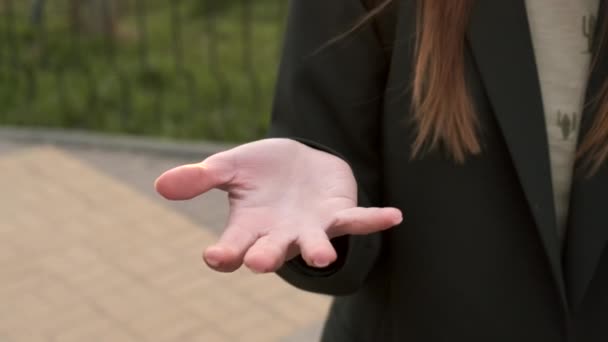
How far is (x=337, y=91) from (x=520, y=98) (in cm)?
25

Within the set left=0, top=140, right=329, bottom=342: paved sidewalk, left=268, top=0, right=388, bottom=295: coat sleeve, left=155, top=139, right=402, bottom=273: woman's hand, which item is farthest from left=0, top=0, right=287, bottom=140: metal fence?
left=155, top=139, right=402, bottom=273: woman's hand

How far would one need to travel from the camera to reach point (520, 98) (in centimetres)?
107

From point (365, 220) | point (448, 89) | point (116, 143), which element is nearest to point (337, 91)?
point (448, 89)

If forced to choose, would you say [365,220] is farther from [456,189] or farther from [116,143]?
[116,143]

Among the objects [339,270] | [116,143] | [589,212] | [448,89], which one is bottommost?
[116,143]

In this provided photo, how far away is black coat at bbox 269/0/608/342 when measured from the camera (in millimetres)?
1072

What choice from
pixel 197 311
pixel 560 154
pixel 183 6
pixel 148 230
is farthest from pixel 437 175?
pixel 183 6

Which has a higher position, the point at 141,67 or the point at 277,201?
the point at 277,201

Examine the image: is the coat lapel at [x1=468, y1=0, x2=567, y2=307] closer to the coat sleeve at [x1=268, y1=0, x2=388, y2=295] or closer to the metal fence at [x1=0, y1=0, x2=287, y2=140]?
the coat sleeve at [x1=268, y1=0, x2=388, y2=295]

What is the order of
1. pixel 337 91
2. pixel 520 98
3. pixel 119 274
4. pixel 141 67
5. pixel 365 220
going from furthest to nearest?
1. pixel 141 67
2. pixel 119 274
3. pixel 337 91
4. pixel 520 98
5. pixel 365 220

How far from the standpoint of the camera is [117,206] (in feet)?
12.2

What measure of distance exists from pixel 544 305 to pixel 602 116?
0.26 m

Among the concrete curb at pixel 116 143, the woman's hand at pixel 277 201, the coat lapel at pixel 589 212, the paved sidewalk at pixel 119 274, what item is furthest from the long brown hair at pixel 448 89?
the concrete curb at pixel 116 143

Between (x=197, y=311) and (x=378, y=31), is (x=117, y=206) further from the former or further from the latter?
(x=378, y=31)
